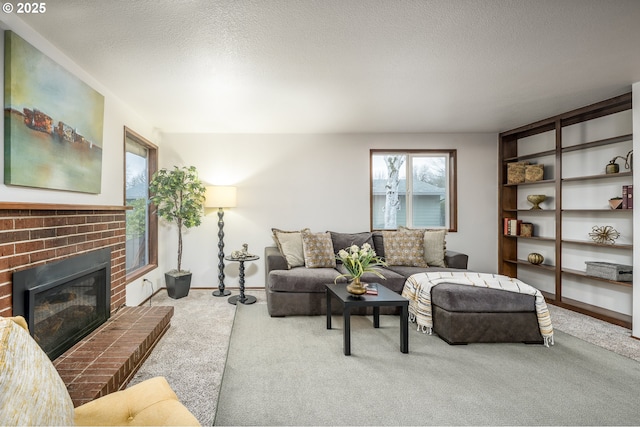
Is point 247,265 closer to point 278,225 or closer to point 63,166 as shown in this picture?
point 278,225

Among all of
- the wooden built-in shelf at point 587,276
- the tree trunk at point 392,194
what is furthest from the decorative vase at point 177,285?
the wooden built-in shelf at point 587,276

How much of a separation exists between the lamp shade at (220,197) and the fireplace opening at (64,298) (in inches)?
65.2

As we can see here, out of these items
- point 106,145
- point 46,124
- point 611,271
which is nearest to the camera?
point 46,124

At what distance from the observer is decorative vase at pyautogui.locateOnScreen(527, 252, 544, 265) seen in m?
4.43

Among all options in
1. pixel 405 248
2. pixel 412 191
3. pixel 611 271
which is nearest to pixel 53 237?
pixel 405 248

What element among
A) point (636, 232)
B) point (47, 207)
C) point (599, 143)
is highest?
point (599, 143)

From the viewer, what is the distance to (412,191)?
526cm

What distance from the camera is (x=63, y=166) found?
7.96ft

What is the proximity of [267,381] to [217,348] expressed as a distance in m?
0.74

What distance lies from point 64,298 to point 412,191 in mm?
4475

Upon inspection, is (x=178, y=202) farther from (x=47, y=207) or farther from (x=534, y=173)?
(x=534, y=173)

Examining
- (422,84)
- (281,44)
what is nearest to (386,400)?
(281,44)

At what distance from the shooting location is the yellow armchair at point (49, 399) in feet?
2.93

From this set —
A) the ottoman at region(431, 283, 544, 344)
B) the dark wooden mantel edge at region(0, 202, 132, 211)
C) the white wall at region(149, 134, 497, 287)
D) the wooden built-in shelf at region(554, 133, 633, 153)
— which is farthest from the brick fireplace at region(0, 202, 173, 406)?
the wooden built-in shelf at region(554, 133, 633, 153)
